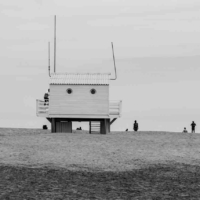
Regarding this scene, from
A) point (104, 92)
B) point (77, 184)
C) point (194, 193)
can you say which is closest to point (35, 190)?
point (77, 184)

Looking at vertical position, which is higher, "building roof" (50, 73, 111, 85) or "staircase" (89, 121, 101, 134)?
"building roof" (50, 73, 111, 85)

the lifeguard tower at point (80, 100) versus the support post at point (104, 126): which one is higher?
the lifeguard tower at point (80, 100)

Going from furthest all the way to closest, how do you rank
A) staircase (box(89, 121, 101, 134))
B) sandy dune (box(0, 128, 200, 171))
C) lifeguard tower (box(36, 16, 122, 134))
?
staircase (box(89, 121, 101, 134)) < lifeguard tower (box(36, 16, 122, 134)) < sandy dune (box(0, 128, 200, 171))

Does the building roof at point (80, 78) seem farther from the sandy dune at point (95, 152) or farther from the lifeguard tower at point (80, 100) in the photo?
the sandy dune at point (95, 152)

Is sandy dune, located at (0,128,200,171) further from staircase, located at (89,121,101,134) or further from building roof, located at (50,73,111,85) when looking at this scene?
staircase, located at (89,121,101,134)

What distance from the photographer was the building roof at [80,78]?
44.1 m

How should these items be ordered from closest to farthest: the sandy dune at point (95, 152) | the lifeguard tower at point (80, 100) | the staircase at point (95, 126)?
the sandy dune at point (95, 152) < the lifeguard tower at point (80, 100) < the staircase at point (95, 126)

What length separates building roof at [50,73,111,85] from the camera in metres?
44.1

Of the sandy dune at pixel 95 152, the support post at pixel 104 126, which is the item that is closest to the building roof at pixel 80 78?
the support post at pixel 104 126

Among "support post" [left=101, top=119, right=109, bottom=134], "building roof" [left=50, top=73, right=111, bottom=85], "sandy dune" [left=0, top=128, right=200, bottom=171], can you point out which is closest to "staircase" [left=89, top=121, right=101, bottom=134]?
"support post" [left=101, top=119, right=109, bottom=134]

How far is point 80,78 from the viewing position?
44781mm

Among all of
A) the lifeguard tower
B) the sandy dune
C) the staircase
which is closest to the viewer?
the sandy dune

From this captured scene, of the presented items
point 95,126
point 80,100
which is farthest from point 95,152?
point 95,126

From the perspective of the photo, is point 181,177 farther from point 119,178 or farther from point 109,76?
point 109,76
